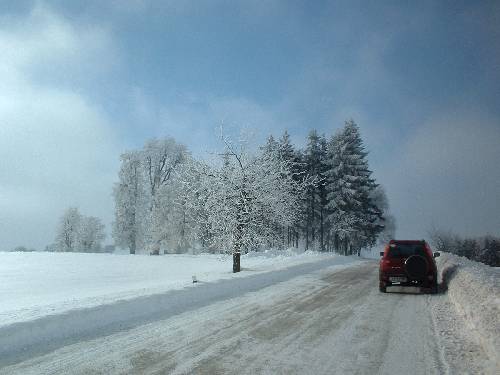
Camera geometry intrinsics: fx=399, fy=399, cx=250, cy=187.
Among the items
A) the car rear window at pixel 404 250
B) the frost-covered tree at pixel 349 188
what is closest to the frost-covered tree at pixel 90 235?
the frost-covered tree at pixel 349 188

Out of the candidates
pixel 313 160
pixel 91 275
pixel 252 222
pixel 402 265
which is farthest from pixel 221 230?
pixel 313 160

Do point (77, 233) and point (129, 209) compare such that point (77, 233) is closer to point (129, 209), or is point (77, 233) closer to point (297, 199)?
point (129, 209)

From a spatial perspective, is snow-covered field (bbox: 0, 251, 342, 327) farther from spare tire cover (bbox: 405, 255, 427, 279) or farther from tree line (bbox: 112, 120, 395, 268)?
tree line (bbox: 112, 120, 395, 268)

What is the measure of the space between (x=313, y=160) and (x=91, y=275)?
31.7m

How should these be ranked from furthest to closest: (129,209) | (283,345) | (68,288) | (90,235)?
(90,235)
(129,209)
(68,288)
(283,345)

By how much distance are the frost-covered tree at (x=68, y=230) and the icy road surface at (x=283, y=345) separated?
220 ft

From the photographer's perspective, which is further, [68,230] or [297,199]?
[68,230]

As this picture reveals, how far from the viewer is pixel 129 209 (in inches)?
2002

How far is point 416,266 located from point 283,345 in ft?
27.0

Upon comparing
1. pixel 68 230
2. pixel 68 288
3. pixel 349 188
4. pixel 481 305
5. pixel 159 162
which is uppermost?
pixel 159 162

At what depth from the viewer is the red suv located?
1343cm

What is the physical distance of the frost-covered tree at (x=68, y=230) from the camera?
→ 7044cm

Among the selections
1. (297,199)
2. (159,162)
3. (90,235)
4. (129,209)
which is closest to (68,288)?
(297,199)

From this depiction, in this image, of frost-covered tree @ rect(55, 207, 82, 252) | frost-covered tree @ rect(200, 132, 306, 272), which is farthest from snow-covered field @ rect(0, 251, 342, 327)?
frost-covered tree @ rect(55, 207, 82, 252)
